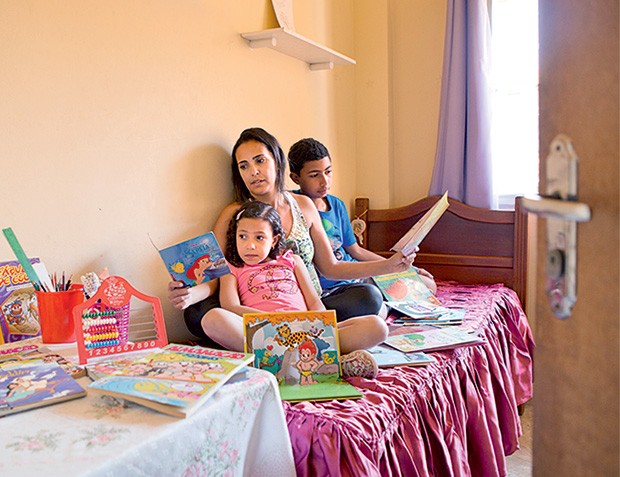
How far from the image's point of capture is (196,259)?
1400 millimetres

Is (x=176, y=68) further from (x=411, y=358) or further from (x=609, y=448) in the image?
(x=609, y=448)

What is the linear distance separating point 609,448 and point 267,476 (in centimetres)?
62

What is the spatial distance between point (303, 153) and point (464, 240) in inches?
35.9

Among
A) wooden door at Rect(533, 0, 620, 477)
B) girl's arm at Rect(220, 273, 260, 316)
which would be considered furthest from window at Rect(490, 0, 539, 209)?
wooden door at Rect(533, 0, 620, 477)

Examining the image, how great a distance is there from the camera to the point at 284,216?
196cm

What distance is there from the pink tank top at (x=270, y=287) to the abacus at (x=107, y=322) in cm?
51

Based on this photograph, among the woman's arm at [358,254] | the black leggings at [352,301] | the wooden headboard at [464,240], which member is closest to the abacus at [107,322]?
the black leggings at [352,301]

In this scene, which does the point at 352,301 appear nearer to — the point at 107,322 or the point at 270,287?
the point at 270,287

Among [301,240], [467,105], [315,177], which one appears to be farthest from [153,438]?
[467,105]

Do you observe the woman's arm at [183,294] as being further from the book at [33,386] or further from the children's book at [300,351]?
the book at [33,386]

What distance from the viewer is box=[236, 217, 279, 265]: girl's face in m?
1.66

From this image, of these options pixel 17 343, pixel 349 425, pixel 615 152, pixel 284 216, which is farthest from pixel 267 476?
pixel 284 216

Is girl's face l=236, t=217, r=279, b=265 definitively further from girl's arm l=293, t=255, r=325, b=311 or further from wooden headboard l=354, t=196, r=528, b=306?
wooden headboard l=354, t=196, r=528, b=306

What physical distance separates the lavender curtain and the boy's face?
735 mm
